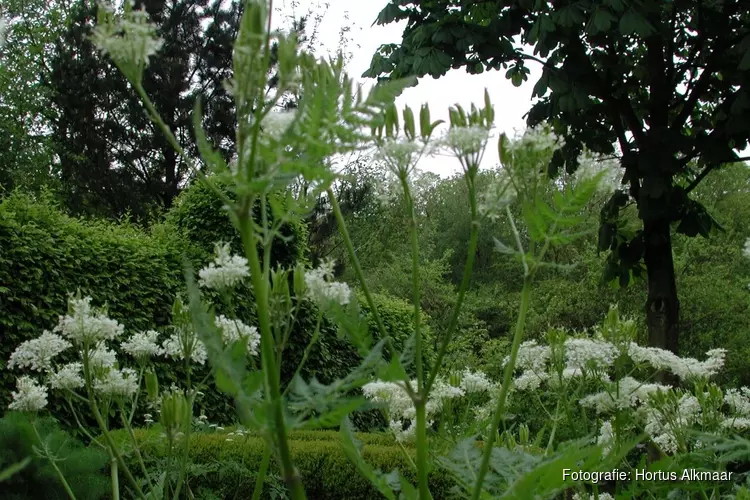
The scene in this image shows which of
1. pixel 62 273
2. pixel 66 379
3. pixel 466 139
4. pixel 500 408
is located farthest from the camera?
pixel 62 273

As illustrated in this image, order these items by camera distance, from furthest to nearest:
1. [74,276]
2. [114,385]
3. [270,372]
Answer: [74,276]
[114,385]
[270,372]

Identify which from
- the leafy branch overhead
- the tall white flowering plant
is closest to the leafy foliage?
the tall white flowering plant

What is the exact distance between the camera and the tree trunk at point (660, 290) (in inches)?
282

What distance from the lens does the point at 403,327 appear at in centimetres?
1241

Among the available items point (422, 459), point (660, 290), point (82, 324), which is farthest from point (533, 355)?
point (660, 290)

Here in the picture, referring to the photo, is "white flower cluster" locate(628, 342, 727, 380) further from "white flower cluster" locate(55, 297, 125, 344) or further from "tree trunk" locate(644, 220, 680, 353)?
"tree trunk" locate(644, 220, 680, 353)

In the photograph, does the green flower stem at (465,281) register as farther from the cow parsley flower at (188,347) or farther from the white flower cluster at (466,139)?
the cow parsley flower at (188,347)

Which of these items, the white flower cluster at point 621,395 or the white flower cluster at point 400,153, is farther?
the white flower cluster at point 621,395

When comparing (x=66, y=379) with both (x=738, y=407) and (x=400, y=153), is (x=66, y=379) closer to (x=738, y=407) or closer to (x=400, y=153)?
(x=400, y=153)

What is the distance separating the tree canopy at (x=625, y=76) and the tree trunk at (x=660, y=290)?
1cm

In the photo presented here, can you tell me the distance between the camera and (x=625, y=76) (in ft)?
27.6

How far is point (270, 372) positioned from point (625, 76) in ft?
27.7

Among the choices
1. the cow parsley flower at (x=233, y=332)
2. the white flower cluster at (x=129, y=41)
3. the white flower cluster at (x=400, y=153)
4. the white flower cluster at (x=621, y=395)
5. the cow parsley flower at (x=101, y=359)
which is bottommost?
the white flower cluster at (x=621, y=395)

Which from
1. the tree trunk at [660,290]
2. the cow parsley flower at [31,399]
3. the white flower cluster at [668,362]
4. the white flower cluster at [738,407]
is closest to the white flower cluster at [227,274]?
the cow parsley flower at [31,399]
